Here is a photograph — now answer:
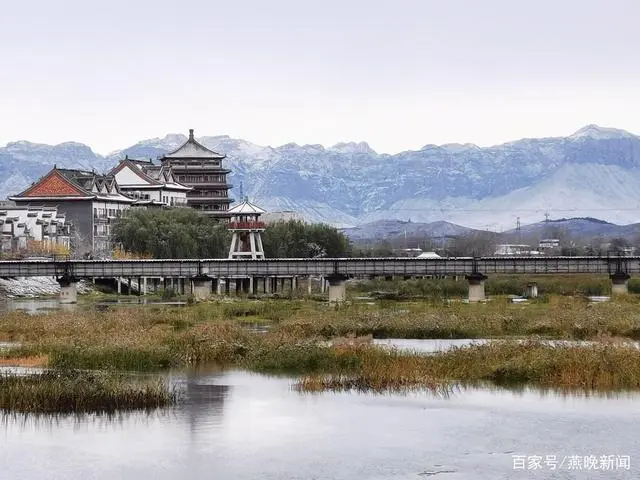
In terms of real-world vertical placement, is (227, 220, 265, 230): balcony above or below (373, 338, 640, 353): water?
above

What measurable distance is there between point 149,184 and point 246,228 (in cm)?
5625

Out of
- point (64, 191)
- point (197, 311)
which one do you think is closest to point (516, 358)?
point (197, 311)

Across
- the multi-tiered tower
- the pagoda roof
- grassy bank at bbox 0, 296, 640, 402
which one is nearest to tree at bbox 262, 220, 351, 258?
the multi-tiered tower

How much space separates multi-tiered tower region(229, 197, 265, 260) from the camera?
133 m

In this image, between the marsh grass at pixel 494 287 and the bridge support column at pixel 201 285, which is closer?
the bridge support column at pixel 201 285

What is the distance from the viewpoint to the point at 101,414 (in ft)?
136

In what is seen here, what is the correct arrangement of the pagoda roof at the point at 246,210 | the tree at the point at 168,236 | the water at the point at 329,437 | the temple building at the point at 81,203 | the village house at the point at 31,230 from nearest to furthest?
the water at the point at 329,437 → the pagoda roof at the point at 246,210 → the tree at the point at 168,236 → the village house at the point at 31,230 → the temple building at the point at 81,203

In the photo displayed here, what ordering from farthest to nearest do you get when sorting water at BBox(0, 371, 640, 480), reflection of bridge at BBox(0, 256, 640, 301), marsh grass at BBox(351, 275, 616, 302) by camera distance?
marsh grass at BBox(351, 275, 616, 302), reflection of bridge at BBox(0, 256, 640, 301), water at BBox(0, 371, 640, 480)

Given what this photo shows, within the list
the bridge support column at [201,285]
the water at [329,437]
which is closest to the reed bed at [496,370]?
the water at [329,437]

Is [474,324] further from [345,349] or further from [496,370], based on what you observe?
[496,370]

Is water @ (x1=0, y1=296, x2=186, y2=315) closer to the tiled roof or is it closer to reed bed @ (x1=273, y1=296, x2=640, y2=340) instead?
the tiled roof

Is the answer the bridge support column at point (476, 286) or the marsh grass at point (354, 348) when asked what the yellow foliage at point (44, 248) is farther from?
the marsh grass at point (354, 348)

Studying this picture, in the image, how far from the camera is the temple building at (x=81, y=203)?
163 meters

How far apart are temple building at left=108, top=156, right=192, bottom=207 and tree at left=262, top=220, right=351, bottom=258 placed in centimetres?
2549
